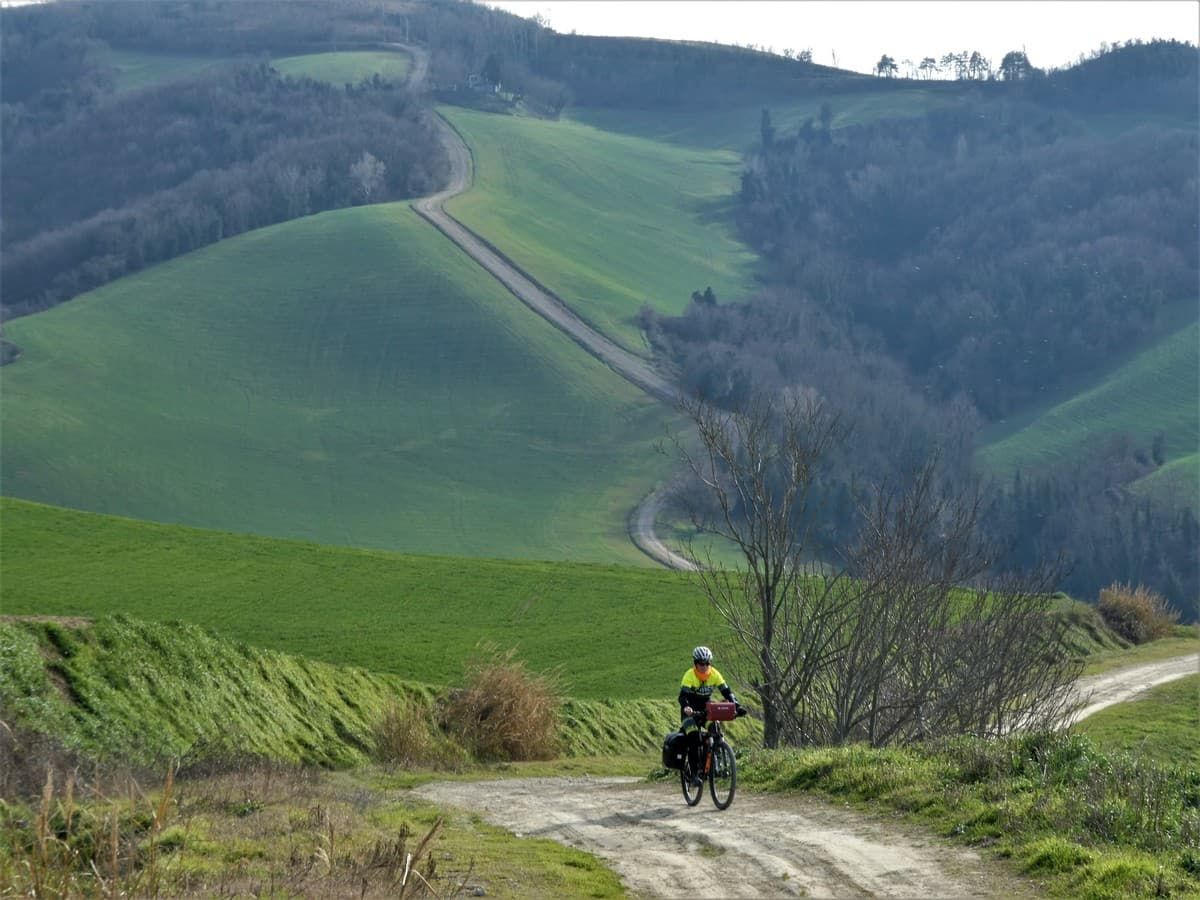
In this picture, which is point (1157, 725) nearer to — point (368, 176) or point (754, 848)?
point (754, 848)

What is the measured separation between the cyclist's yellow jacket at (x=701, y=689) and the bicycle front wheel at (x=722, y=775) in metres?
0.70

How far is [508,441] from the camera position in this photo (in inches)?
4963

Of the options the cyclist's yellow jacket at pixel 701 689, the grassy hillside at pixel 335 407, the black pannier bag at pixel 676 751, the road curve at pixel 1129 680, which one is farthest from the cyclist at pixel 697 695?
the grassy hillside at pixel 335 407

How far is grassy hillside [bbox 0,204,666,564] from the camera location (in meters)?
105

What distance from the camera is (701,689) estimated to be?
20031 mm

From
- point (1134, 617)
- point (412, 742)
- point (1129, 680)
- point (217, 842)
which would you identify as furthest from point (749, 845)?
point (1134, 617)

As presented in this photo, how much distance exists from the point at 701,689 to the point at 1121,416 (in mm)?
144517

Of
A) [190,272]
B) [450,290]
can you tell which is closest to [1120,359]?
[450,290]

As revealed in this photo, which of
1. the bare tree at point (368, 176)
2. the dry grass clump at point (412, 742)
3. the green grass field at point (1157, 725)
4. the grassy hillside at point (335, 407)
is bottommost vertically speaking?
the grassy hillside at point (335, 407)

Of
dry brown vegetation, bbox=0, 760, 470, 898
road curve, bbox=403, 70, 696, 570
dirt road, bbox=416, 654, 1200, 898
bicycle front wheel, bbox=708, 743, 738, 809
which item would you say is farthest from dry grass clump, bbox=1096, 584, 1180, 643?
road curve, bbox=403, 70, 696, 570

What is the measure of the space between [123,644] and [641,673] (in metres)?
→ 21.8

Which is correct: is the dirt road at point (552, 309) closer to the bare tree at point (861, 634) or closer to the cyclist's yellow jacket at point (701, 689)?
the bare tree at point (861, 634)

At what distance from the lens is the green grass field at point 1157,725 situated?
1634 inches

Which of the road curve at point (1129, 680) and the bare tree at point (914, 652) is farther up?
the bare tree at point (914, 652)
